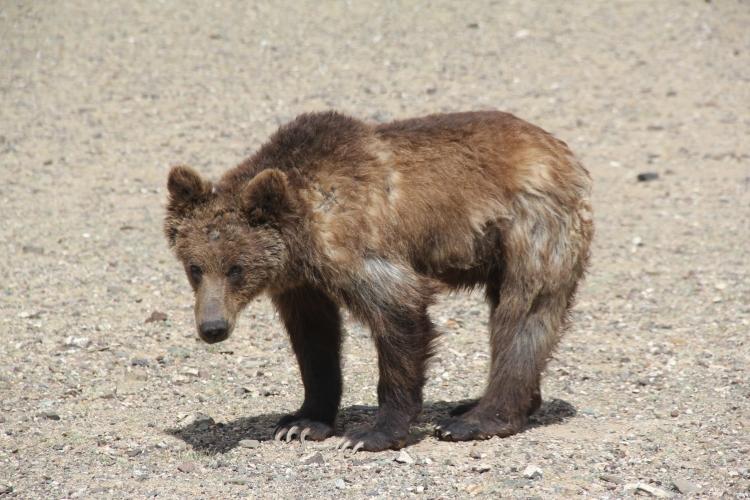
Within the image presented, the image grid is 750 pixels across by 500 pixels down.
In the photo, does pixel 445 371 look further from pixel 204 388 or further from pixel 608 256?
pixel 608 256

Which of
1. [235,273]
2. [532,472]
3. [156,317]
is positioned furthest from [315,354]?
[156,317]

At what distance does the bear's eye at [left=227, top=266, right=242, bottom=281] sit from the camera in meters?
6.80

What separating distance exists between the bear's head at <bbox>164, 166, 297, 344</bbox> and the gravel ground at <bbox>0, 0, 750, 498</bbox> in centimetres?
108

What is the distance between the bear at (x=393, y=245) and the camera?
6.82 meters

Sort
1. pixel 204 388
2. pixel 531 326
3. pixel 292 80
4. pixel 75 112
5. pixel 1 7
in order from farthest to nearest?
pixel 1 7, pixel 292 80, pixel 75 112, pixel 204 388, pixel 531 326

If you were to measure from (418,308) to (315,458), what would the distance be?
111 cm

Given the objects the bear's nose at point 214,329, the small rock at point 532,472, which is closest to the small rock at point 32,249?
Result: the bear's nose at point 214,329

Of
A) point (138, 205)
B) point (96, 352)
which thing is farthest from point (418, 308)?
point (138, 205)

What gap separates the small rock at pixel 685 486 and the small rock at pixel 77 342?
196 inches

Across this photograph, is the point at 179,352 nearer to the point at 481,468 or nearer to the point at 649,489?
the point at 481,468

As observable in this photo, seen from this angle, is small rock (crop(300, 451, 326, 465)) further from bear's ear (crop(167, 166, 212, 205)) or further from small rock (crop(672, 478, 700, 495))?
Answer: small rock (crop(672, 478, 700, 495))

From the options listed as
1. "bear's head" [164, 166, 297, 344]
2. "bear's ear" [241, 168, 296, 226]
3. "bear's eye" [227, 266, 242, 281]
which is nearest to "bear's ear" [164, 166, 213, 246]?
"bear's head" [164, 166, 297, 344]

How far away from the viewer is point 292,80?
1719 centimetres

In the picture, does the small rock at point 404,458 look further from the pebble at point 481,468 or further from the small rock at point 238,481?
the small rock at point 238,481
